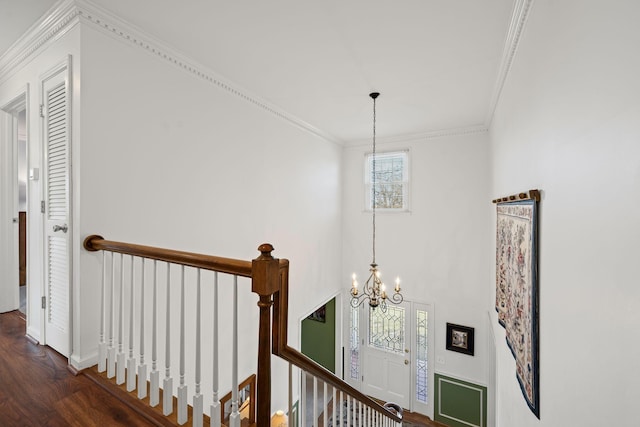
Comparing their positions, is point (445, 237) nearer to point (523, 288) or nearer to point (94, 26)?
point (523, 288)

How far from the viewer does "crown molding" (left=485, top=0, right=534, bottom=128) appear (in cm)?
192

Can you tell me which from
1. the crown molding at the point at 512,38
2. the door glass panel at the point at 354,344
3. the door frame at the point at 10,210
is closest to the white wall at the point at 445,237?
the door glass panel at the point at 354,344

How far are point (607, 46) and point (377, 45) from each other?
1.86m

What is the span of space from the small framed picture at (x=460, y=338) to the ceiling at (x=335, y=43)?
11.5 ft

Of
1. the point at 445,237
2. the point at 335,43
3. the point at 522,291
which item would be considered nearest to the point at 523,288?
the point at 522,291

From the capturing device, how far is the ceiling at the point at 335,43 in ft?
6.61

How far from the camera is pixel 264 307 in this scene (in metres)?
1.16

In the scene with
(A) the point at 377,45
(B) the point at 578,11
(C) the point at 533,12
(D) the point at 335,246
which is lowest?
(D) the point at 335,246

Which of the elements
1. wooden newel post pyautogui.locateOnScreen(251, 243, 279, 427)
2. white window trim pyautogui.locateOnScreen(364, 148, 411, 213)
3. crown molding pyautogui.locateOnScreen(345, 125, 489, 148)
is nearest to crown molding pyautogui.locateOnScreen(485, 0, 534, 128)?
crown molding pyautogui.locateOnScreen(345, 125, 489, 148)

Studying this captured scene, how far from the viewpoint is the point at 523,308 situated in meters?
1.87

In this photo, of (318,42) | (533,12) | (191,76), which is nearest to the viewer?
(533,12)

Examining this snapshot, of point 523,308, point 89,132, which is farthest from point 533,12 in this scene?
point 89,132

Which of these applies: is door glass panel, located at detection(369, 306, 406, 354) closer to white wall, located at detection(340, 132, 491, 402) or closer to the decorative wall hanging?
white wall, located at detection(340, 132, 491, 402)

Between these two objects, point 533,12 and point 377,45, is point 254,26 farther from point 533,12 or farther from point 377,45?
point 533,12
